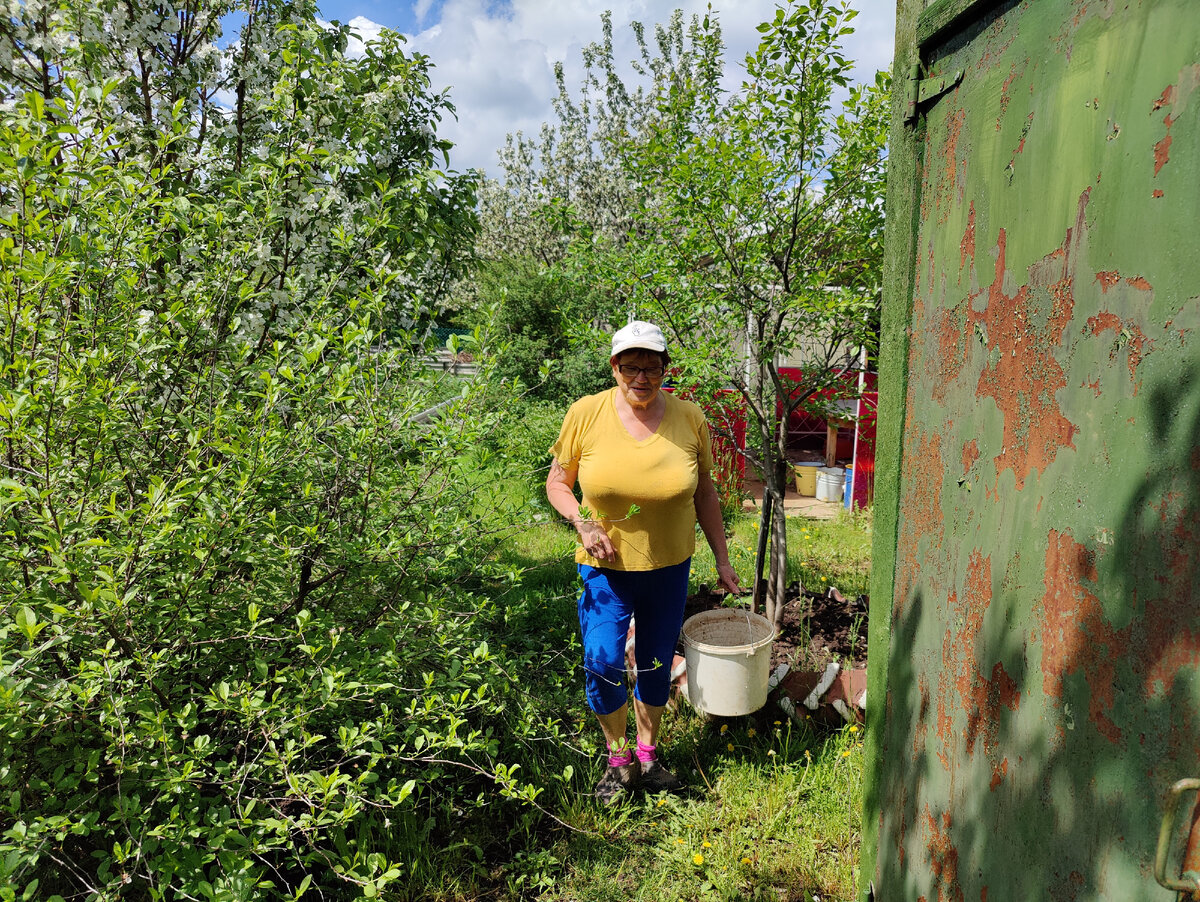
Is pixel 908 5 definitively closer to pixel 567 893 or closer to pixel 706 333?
pixel 706 333

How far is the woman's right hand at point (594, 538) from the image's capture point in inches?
106

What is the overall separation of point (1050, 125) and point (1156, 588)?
768 millimetres

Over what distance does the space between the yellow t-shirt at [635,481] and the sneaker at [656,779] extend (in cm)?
95

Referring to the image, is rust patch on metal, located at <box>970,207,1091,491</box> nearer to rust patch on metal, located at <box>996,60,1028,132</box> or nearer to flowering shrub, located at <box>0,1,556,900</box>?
rust patch on metal, located at <box>996,60,1028,132</box>

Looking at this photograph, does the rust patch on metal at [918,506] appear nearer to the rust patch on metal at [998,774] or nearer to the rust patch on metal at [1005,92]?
the rust patch on metal at [998,774]

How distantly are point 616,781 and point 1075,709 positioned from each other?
226 centimetres

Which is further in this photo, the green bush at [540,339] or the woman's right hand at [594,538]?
the green bush at [540,339]

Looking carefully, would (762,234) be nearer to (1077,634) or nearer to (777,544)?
(777,544)

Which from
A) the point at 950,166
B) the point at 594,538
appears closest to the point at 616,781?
the point at 594,538

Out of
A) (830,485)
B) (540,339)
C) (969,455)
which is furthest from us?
(540,339)

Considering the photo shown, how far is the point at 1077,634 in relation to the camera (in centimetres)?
106

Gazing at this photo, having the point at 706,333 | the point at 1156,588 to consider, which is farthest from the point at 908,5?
the point at 706,333

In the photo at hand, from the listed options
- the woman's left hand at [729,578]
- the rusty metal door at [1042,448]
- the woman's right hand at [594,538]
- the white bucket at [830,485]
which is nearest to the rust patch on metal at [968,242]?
the rusty metal door at [1042,448]

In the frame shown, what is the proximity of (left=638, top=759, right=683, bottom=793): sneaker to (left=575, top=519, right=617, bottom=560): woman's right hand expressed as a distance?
1052mm
